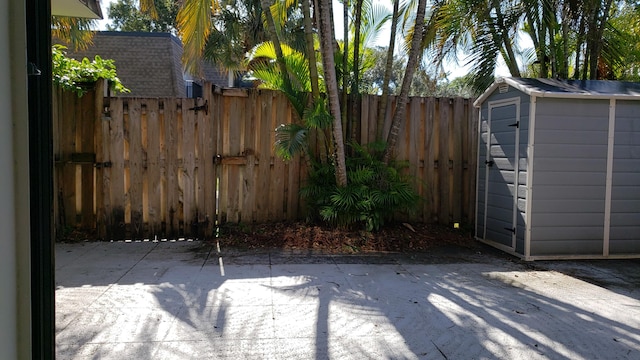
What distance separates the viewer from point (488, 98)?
7.36m

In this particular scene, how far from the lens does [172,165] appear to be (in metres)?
7.18

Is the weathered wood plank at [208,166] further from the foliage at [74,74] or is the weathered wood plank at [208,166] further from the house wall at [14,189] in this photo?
the house wall at [14,189]

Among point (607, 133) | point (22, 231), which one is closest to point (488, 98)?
point (607, 133)

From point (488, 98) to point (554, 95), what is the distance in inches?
49.9

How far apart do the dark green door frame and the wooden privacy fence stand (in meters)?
5.79

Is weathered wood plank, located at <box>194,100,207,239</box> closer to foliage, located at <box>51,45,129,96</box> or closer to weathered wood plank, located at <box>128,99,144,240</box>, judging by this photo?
weathered wood plank, located at <box>128,99,144,240</box>

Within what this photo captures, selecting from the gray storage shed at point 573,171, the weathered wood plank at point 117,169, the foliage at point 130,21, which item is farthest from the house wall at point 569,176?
the foliage at point 130,21

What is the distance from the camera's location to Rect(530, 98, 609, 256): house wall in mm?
6324

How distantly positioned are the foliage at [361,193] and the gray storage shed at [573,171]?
5.24ft

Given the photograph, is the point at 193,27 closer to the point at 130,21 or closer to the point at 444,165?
the point at 444,165

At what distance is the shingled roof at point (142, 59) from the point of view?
51.9 feet

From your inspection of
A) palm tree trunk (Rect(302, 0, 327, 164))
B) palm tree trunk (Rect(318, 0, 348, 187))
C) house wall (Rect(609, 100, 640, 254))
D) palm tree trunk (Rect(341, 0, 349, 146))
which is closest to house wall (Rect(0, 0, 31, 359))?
palm tree trunk (Rect(318, 0, 348, 187))

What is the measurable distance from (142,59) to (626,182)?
14.2 meters

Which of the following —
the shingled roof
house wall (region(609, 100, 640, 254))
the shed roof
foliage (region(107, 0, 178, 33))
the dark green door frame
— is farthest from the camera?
foliage (region(107, 0, 178, 33))
